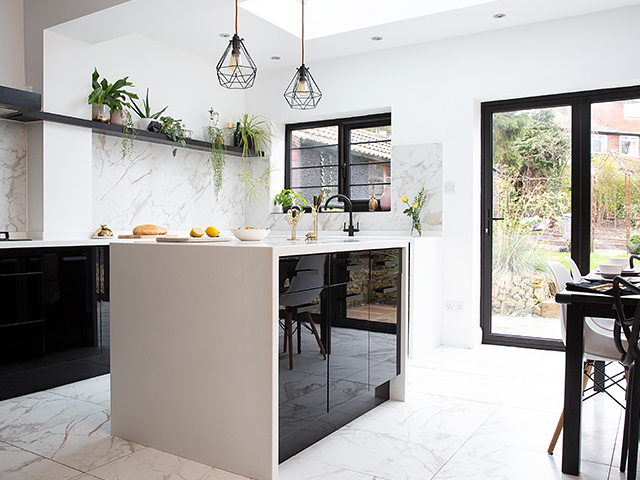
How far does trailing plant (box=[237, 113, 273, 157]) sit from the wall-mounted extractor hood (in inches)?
86.0

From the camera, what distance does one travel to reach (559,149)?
415 centimetres

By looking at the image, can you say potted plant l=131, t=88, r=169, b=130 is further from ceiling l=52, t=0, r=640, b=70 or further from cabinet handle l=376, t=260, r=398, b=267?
cabinet handle l=376, t=260, r=398, b=267

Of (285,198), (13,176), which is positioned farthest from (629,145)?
(13,176)

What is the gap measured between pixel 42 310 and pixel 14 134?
1.34 meters

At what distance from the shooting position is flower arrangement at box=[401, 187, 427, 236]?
4320mm

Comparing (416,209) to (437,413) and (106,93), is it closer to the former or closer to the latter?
(437,413)

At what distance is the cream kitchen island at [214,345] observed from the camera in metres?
1.92

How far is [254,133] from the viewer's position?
523 centimetres

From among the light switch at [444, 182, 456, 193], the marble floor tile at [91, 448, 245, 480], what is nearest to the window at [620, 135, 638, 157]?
the light switch at [444, 182, 456, 193]

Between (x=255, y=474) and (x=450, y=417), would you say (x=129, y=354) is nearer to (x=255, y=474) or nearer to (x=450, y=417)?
(x=255, y=474)

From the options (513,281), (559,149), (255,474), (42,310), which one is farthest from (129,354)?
(559,149)

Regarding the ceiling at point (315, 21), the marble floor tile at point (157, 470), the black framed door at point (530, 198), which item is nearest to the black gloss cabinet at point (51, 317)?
the marble floor tile at point (157, 470)

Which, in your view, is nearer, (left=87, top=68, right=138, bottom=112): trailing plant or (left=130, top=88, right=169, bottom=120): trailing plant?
(left=87, top=68, right=138, bottom=112): trailing plant

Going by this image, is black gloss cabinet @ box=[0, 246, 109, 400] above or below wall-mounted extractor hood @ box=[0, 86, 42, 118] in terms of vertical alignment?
below
